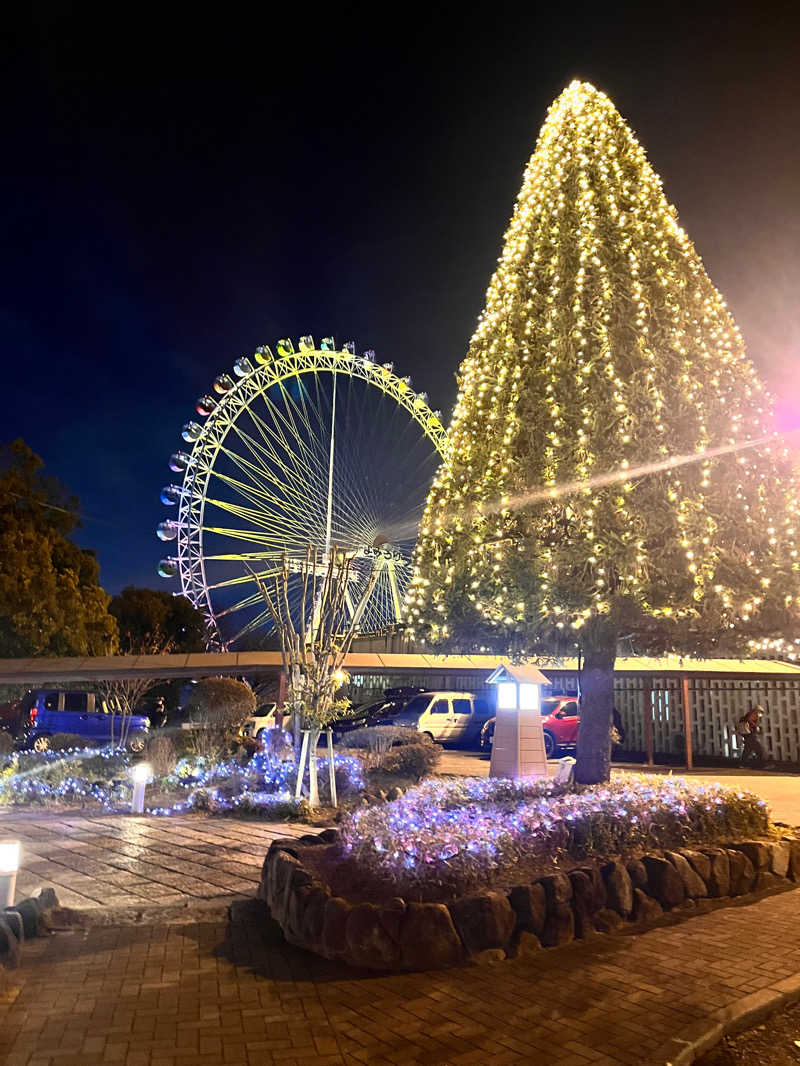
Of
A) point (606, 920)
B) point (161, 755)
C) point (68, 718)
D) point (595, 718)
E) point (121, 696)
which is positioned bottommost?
point (606, 920)

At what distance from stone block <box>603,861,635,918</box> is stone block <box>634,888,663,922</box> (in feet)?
0.15

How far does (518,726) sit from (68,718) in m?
12.8

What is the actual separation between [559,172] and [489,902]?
6.95m

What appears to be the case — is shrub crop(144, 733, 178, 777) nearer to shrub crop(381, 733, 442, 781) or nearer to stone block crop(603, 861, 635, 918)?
shrub crop(381, 733, 442, 781)

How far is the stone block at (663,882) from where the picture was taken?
595 centimetres

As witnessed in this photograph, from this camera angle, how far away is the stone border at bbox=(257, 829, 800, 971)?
4750 millimetres

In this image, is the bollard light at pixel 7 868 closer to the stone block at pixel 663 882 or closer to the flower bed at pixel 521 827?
the flower bed at pixel 521 827

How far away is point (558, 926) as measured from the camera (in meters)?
5.18

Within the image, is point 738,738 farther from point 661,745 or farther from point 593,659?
point 593,659

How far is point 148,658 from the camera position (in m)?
18.4

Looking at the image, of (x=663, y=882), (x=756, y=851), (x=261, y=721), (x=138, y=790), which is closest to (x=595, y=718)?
(x=756, y=851)

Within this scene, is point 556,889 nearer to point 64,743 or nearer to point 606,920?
point 606,920

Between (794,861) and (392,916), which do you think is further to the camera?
(794,861)

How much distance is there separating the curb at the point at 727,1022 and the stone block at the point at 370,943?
62.8 inches
